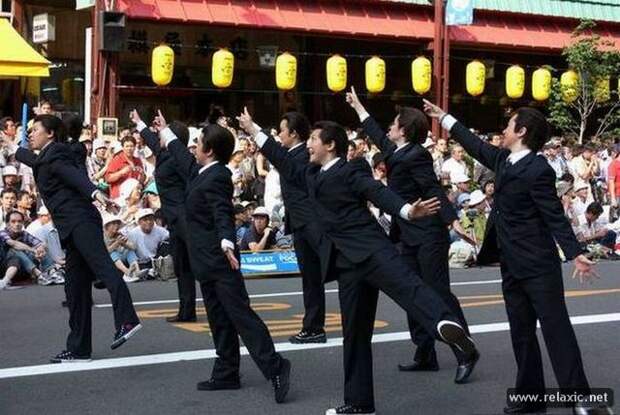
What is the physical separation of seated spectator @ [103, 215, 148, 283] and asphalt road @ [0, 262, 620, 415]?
1.81 meters

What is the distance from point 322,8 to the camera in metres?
25.5

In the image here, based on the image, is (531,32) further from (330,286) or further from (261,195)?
(330,286)

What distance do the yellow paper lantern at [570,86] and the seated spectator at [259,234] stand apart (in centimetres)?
1350

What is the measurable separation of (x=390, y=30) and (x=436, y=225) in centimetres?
1864

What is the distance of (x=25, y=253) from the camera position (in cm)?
1321

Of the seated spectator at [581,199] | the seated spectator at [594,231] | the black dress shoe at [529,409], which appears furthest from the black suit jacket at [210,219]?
the seated spectator at [581,199]

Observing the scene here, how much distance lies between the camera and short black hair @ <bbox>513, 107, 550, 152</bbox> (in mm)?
6605

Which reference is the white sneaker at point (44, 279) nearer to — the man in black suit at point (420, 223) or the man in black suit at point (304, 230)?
the man in black suit at point (304, 230)

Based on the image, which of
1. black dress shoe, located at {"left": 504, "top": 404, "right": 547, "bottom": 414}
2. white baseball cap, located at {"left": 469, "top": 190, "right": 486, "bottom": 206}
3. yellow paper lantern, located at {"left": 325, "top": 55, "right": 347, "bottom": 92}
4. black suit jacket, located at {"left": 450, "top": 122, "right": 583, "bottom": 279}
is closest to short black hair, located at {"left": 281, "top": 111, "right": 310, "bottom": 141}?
black suit jacket, located at {"left": 450, "top": 122, "right": 583, "bottom": 279}

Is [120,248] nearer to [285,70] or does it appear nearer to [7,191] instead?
[7,191]

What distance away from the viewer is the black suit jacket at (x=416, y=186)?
813 centimetres

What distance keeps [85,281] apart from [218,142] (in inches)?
70.5

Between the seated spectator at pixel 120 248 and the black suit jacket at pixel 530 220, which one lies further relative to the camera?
the seated spectator at pixel 120 248

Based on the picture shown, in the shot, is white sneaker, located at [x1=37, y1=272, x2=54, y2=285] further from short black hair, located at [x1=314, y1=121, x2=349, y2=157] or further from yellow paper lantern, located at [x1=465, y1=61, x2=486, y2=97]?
yellow paper lantern, located at [x1=465, y1=61, x2=486, y2=97]
